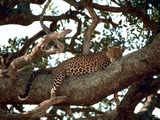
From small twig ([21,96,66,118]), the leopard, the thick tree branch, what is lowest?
small twig ([21,96,66,118])

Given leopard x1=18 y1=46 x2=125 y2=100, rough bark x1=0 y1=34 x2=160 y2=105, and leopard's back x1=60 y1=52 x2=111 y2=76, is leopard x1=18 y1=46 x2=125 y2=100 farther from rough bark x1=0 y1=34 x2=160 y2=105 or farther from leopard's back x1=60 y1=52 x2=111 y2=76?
rough bark x1=0 y1=34 x2=160 y2=105

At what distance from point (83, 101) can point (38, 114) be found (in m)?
0.80

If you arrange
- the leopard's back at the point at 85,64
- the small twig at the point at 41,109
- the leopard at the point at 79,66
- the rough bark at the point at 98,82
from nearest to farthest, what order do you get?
the small twig at the point at 41,109 → the rough bark at the point at 98,82 → the leopard at the point at 79,66 → the leopard's back at the point at 85,64

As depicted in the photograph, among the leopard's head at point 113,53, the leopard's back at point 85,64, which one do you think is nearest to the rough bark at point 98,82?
the leopard's back at point 85,64

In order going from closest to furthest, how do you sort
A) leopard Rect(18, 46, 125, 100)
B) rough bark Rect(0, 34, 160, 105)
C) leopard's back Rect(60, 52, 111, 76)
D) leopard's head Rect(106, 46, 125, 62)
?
rough bark Rect(0, 34, 160, 105) → leopard Rect(18, 46, 125, 100) → leopard's back Rect(60, 52, 111, 76) → leopard's head Rect(106, 46, 125, 62)

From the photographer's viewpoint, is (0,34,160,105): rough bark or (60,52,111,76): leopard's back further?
(60,52,111,76): leopard's back

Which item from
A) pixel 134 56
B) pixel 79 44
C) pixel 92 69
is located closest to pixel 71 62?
pixel 92 69

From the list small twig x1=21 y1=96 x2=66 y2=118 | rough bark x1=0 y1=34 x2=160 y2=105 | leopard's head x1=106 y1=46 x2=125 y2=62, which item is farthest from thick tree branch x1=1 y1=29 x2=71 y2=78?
leopard's head x1=106 y1=46 x2=125 y2=62

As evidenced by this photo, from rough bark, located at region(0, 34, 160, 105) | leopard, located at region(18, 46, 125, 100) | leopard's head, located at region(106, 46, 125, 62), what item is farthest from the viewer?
leopard's head, located at region(106, 46, 125, 62)

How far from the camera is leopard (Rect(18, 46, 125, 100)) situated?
6441 millimetres

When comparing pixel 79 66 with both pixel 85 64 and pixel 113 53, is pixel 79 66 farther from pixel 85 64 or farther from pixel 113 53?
pixel 113 53

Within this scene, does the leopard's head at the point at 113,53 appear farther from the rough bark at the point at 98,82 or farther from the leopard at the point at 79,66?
the rough bark at the point at 98,82

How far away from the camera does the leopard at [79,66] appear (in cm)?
644

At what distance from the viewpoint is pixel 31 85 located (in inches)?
249
